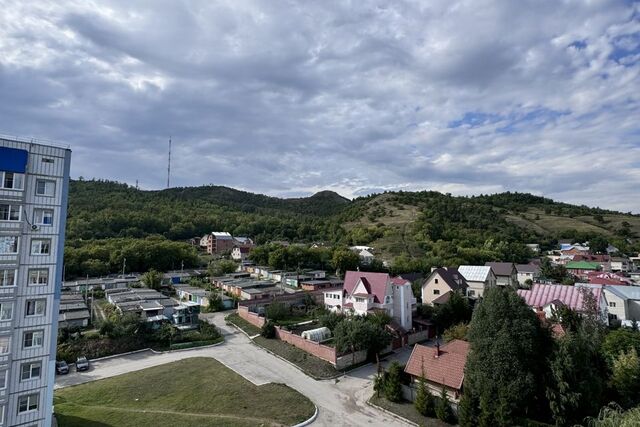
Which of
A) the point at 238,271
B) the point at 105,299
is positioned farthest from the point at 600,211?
the point at 105,299

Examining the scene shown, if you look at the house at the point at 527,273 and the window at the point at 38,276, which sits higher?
the window at the point at 38,276

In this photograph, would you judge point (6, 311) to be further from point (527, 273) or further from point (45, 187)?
point (527, 273)

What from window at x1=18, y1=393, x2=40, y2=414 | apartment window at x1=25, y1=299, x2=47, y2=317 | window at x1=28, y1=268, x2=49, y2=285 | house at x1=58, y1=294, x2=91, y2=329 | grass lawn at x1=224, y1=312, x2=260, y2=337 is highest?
window at x1=28, y1=268, x2=49, y2=285

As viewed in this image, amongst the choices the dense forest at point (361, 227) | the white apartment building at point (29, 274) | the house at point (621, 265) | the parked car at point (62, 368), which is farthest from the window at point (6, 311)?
the house at point (621, 265)

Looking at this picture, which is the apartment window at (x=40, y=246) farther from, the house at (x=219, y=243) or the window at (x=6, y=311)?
the house at (x=219, y=243)

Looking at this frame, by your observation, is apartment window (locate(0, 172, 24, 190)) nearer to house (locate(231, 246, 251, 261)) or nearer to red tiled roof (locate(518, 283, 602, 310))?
red tiled roof (locate(518, 283, 602, 310))

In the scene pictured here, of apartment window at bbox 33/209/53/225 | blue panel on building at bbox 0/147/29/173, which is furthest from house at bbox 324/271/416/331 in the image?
blue panel on building at bbox 0/147/29/173

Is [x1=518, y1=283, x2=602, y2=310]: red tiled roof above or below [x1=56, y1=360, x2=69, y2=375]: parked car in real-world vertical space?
above
